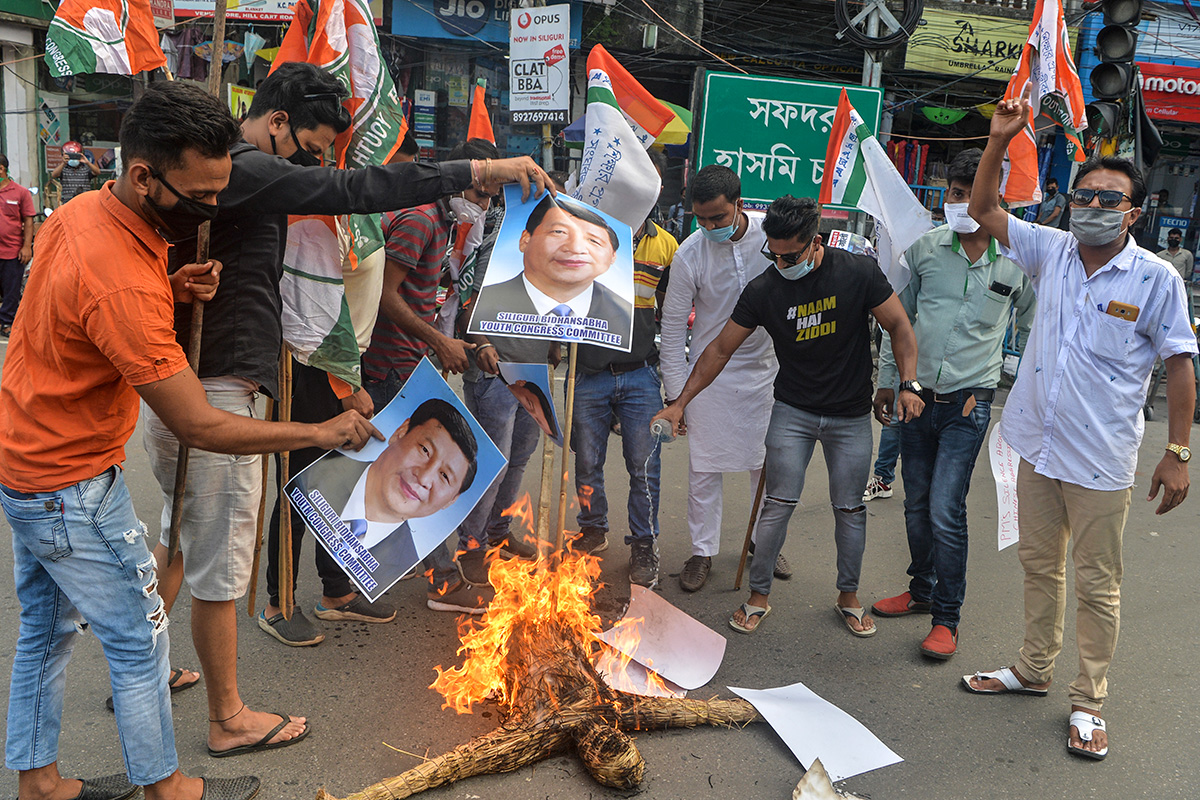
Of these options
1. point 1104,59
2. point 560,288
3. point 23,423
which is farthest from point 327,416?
point 1104,59

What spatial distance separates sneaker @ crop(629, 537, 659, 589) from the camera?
4.46 m

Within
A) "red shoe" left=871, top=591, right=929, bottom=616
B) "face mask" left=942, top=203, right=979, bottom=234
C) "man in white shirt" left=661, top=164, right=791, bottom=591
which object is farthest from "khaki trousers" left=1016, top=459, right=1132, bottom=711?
"man in white shirt" left=661, top=164, right=791, bottom=591

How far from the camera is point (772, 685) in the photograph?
355 centimetres

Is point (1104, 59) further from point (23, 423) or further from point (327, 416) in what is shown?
point (23, 423)

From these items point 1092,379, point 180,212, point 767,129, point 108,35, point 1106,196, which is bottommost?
point 1092,379

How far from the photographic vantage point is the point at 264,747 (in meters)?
2.91

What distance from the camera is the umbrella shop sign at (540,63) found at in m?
9.86

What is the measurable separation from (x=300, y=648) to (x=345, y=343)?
4.38 feet

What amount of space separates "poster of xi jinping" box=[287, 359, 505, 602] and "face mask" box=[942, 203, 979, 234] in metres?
2.39

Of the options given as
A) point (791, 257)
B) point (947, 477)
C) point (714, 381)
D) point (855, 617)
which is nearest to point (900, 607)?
point (855, 617)

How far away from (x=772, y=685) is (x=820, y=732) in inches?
Answer: 16.6

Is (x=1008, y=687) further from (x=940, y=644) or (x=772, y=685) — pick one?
(x=772, y=685)

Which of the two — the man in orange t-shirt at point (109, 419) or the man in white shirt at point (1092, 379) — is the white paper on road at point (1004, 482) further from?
the man in orange t-shirt at point (109, 419)

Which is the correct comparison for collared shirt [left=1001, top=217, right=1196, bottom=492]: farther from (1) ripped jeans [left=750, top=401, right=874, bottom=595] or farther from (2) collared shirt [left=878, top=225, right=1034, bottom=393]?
(1) ripped jeans [left=750, top=401, right=874, bottom=595]
